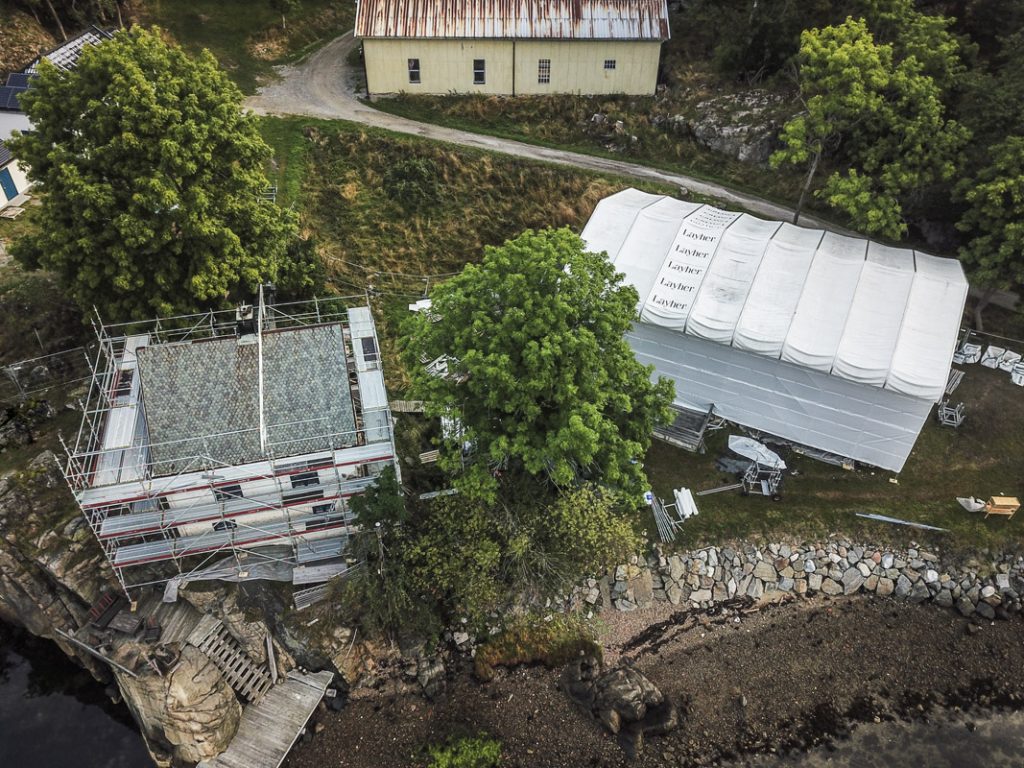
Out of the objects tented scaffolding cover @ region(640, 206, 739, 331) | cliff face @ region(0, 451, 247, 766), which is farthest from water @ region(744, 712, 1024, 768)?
cliff face @ region(0, 451, 247, 766)

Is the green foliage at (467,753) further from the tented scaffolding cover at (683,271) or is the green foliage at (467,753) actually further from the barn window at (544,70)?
the barn window at (544,70)

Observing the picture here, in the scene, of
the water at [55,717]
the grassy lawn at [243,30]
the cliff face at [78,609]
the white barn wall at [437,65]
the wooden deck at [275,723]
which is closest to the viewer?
the cliff face at [78,609]

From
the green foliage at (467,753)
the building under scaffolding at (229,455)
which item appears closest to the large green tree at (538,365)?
the building under scaffolding at (229,455)

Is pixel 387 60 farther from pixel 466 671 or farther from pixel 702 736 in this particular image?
pixel 702 736

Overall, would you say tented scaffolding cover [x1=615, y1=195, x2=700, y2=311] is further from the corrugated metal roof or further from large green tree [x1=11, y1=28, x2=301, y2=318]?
the corrugated metal roof

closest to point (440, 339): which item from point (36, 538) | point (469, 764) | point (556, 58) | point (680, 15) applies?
point (469, 764)

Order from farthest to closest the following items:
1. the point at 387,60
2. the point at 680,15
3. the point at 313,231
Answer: the point at 680,15 < the point at 387,60 < the point at 313,231

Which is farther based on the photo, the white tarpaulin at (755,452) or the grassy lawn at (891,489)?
the white tarpaulin at (755,452)

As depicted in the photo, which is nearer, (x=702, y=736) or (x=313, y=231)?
(x=702, y=736)
